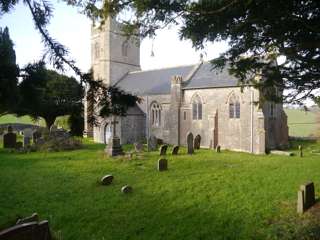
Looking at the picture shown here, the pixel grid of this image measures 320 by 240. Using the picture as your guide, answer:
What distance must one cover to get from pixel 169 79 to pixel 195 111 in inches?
201

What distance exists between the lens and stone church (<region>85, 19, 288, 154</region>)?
23328 millimetres

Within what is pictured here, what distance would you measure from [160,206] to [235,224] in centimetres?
225

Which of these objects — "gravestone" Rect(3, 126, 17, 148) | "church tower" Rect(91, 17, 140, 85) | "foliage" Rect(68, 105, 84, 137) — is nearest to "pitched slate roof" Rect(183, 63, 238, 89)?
"church tower" Rect(91, 17, 140, 85)

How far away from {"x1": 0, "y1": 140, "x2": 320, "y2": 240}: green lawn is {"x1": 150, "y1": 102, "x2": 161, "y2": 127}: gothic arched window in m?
13.8

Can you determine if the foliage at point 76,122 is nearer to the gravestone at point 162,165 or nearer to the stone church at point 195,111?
the gravestone at point 162,165

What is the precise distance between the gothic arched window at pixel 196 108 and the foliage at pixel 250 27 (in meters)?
18.0

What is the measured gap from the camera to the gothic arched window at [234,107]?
2398 cm

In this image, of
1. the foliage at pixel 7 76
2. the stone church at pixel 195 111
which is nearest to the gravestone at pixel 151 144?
the stone church at pixel 195 111

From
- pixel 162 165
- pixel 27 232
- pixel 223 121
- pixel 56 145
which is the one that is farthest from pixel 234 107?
pixel 27 232

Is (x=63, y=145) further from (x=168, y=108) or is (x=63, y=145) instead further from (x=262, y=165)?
(x=262, y=165)

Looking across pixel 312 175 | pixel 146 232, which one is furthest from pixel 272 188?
pixel 146 232

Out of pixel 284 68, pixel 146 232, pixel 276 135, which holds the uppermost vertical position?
pixel 284 68

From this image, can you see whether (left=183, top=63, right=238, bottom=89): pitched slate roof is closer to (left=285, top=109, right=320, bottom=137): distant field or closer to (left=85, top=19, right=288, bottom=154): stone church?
(left=85, top=19, right=288, bottom=154): stone church

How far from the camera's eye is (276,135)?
24.8 metres
